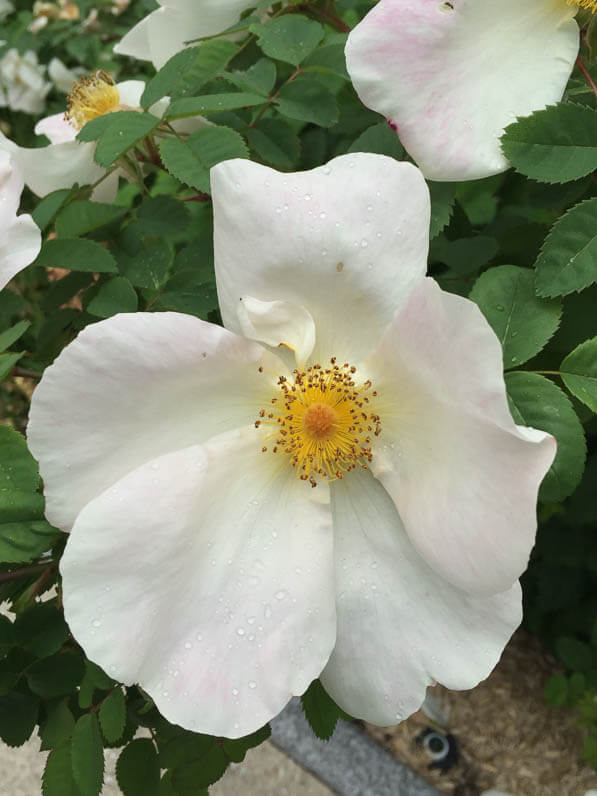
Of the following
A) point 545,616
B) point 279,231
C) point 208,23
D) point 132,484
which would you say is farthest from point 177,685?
point 545,616

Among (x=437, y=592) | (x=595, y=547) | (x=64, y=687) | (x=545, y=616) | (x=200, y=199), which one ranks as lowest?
(x=545, y=616)

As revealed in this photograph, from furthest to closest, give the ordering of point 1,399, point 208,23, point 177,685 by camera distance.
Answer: point 1,399
point 208,23
point 177,685

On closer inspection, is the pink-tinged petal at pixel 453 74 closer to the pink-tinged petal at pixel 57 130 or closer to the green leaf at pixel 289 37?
the green leaf at pixel 289 37

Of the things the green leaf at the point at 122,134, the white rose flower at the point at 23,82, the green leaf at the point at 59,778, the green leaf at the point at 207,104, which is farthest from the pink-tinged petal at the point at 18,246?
the white rose flower at the point at 23,82

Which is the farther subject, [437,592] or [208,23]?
[208,23]

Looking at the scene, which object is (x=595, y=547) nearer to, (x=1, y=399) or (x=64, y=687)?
(x=64, y=687)

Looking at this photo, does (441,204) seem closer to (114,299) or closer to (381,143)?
(381,143)
